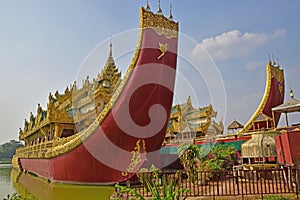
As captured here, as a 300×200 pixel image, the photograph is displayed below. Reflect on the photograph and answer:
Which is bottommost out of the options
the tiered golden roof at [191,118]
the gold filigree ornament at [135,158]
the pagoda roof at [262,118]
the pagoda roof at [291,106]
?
the gold filigree ornament at [135,158]

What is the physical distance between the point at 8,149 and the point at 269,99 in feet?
194

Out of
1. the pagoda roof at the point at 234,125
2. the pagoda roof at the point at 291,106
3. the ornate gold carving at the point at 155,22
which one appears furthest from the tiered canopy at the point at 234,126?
the ornate gold carving at the point at 155,22

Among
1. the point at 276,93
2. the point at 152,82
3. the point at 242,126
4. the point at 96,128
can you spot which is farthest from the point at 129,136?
the point at 276,93

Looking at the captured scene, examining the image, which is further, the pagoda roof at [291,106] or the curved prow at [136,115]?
the pagoda roof at [291,106]

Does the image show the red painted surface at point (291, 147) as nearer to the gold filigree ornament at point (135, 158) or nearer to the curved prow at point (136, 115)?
the curved prow at point (136, 115)

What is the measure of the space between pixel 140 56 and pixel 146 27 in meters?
0.91

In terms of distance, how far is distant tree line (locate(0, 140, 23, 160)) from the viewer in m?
58.3

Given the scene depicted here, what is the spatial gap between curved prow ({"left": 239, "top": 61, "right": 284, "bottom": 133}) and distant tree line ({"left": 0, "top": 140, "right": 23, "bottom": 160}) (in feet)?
180

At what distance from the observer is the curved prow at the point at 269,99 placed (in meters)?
14.3

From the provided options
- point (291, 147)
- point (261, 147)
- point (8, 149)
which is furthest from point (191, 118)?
point (8, 149)

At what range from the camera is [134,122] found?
8.46 meters

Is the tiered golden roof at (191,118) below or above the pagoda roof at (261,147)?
above

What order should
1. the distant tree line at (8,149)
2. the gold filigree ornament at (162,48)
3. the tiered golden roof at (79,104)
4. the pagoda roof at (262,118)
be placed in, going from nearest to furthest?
the gold filigree ornament at (162,48)
the tiered golden roof at (79,104)
the pagoda roof at (262,118)
the distant tree line at (8,149)

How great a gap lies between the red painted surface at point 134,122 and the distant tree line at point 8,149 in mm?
55739
